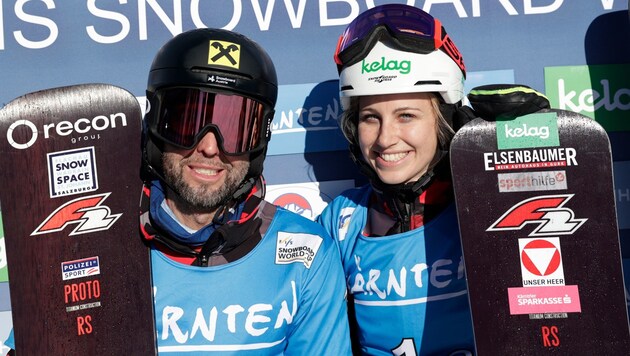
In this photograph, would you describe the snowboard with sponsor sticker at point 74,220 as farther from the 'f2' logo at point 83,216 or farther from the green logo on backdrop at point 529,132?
the green logo on backdrop at point 529,132

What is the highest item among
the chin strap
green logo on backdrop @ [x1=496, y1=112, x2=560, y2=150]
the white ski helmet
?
the white ski helmet

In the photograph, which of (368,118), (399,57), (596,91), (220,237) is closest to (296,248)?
(220,237)

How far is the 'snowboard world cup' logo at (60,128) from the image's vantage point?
8.01 ft

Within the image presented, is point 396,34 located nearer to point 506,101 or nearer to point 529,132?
point 506,101

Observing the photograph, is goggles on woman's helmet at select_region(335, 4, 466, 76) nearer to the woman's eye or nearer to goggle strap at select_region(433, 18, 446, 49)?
goggle strap at select_region(433, 18, 446, 49)

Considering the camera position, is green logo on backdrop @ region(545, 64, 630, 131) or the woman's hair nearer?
the woman's hair

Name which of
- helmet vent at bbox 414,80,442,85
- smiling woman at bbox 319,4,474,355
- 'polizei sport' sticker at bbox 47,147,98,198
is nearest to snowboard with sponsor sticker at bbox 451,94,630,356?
smiling woman at bbox 319,4,474,355

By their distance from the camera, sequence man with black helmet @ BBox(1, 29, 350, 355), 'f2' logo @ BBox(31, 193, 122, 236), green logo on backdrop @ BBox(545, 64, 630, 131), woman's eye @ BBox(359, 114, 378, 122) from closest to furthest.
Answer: man with black helmet @ BBox(1, 29, 350, 355) < 'f2' logo @ BBox(31, 193, 122, 236) < woman's eye @ BBox(359, 114, 378, 122) < green logo on backdrop @ BBox(545, 64, 630, 131)

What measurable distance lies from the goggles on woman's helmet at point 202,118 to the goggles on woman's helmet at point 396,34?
434 millimetres

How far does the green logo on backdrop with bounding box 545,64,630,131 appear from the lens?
2.99m

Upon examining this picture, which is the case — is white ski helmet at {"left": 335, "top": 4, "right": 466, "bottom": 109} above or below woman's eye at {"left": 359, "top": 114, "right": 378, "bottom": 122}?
above

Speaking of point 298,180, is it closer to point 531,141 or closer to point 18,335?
point 531,141

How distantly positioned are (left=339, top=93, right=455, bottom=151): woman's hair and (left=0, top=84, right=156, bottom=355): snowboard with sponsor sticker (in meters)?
0.78

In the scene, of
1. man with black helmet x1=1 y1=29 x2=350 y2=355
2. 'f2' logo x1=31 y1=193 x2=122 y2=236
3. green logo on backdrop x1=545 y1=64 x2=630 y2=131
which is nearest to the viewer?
man with black helmet x1=1 y1=29 x2=350 y2=355
